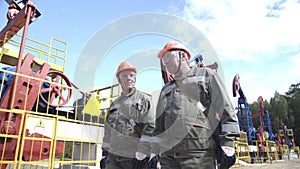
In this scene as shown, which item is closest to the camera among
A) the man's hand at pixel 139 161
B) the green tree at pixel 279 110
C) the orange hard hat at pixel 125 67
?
the man's hand at pixel 139 161

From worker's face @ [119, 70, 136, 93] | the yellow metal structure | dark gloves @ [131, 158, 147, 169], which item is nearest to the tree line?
the yellow metal structure

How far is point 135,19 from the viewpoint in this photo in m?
3.81

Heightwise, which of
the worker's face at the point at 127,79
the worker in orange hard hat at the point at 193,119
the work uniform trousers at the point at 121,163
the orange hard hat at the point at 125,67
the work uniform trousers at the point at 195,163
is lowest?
the work uniform trousers at the point at 121,163

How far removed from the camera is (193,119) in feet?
6.88

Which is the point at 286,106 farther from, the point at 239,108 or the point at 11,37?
the point at 11,37

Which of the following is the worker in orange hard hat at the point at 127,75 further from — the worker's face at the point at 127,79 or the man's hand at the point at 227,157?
the man's hand at the point at 227,157

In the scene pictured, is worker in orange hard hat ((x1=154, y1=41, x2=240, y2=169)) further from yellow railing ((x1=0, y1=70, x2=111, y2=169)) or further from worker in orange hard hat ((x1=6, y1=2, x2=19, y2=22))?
worker in orange hard hat ((x1=6, y1=2, x2=19, y2=22))

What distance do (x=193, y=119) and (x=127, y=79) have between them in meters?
1.34

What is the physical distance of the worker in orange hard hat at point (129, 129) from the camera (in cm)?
268

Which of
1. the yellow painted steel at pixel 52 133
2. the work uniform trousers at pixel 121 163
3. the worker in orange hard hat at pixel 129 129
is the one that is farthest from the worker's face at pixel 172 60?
the yellow painted steel at pixel 52 133

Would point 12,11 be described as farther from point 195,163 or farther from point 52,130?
point 195,163

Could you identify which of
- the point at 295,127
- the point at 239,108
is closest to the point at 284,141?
the point at 239,108

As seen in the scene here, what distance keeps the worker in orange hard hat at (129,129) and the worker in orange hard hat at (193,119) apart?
0.98ft

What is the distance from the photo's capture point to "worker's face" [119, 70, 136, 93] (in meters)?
3.16
